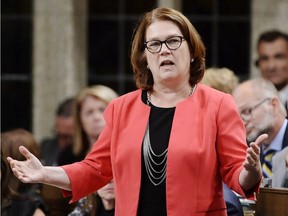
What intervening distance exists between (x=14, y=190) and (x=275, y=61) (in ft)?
8.73

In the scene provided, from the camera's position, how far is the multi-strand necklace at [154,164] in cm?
461

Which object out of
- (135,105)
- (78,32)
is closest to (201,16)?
(78,32)

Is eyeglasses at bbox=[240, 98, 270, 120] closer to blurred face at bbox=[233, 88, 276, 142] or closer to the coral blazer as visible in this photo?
blurred face at bbox=[233, 88, 276, 142]

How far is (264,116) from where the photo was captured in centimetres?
641

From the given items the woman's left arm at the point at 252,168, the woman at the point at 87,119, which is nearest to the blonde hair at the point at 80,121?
the woman at the point at 87,119

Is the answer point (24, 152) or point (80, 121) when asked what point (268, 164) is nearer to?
point (24, 152)

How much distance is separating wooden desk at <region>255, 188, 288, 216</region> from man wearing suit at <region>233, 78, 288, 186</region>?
763mm

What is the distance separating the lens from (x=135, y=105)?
4809mm

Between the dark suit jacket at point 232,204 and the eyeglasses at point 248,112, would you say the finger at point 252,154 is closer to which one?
the dark suit jacket at point 232,204

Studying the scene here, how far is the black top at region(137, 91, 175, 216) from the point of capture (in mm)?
4625

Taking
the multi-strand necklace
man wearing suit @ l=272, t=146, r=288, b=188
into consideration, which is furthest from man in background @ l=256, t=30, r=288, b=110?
the multi-strand necklace

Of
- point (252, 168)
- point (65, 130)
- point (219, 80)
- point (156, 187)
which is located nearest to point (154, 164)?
point (156, 187)

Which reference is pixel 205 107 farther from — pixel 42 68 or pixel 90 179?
pixel 42 68

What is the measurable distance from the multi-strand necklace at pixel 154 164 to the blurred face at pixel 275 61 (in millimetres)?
3739
